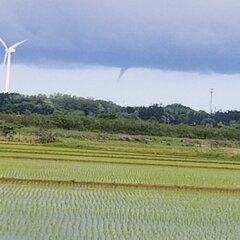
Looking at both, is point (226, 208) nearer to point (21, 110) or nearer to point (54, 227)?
point (54, 227)

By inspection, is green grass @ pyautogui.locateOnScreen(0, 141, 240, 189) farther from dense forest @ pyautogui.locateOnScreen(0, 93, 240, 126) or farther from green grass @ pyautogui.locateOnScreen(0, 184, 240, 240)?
dense forest @ pyautogui.locateOnScreen(0, 93, 240, 126)

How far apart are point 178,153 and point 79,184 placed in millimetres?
18476

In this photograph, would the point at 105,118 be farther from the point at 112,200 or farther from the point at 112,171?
the point at 112,200

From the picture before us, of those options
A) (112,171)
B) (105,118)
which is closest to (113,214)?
(112,171)

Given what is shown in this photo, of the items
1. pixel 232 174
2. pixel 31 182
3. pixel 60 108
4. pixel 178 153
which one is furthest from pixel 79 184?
pixel 60 108

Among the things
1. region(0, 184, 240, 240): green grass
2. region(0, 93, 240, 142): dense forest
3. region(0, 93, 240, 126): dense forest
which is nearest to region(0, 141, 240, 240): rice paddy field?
region(0, 184, 240, 240): green grass

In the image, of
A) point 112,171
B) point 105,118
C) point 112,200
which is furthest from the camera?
point 105,118

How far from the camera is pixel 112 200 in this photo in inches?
487

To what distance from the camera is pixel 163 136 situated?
55.2 metres

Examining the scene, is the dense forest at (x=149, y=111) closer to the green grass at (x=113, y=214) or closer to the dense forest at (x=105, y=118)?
the dense forest at (x=105, y=118)

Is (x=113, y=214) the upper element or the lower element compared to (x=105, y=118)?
lower

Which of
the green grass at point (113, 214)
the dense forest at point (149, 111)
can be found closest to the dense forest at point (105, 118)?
the dense forest at point (149, 111)

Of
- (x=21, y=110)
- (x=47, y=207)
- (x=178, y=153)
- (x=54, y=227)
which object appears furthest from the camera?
(x=21, y=110)

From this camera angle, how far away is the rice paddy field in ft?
28.7
